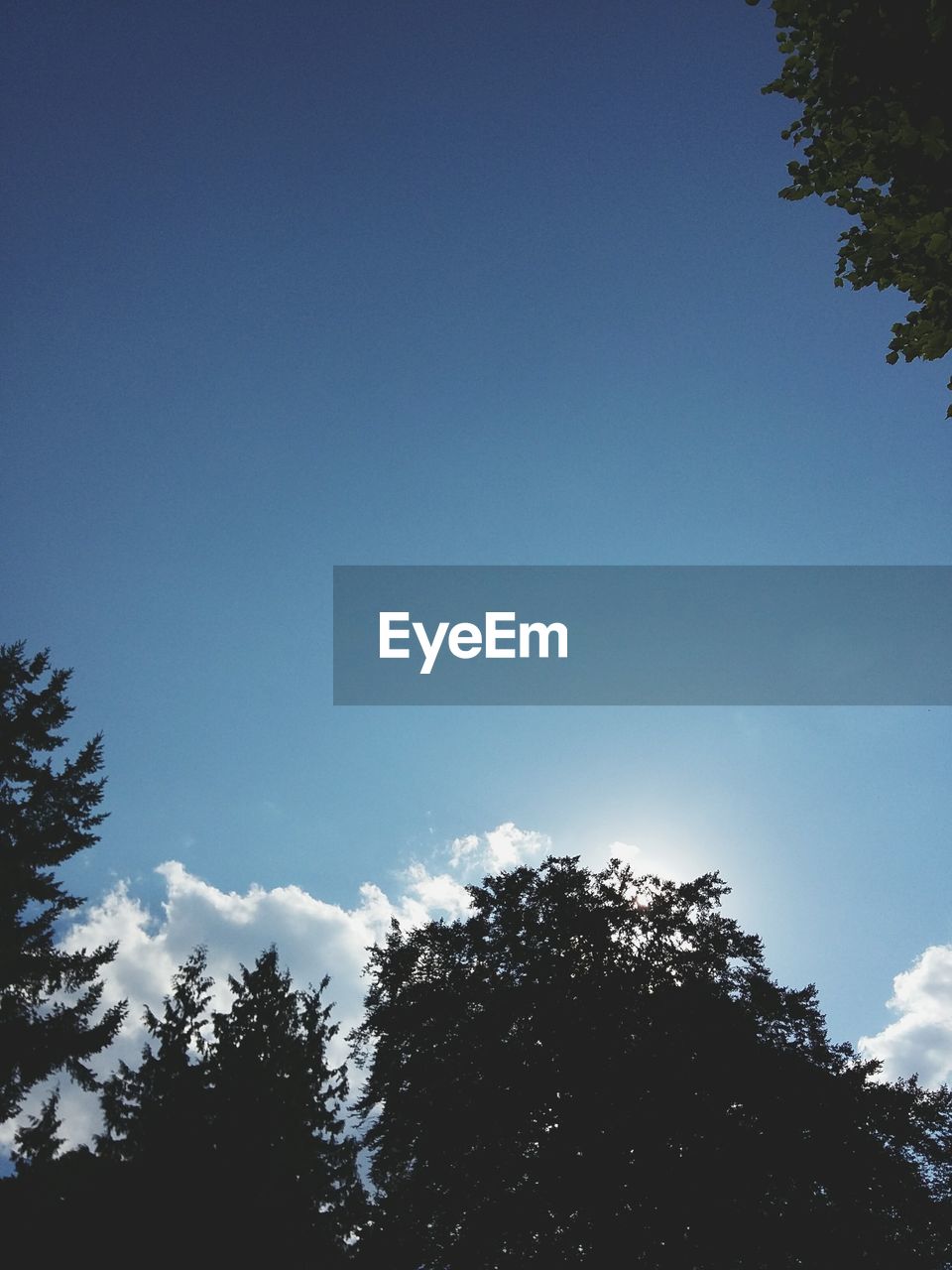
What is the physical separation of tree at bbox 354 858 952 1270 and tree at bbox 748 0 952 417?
2043cm

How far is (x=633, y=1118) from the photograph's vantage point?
18.2 m

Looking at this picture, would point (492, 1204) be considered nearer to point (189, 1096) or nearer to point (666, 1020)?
point (666, 1020)

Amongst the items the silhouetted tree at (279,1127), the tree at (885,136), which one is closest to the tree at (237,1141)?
the silhouetted tree at (279,1127)

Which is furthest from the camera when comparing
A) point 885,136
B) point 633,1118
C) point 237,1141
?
point 633,1118

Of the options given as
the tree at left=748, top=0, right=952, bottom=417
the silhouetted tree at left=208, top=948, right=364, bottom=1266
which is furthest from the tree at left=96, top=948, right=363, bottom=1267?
the tree at left=748, top=0, right=952, bottom=417

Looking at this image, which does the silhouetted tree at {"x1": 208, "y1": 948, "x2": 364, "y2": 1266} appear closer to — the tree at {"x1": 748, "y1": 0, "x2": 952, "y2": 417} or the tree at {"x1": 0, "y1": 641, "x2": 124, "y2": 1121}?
the tree at {"x1": 0, "y1": 641, "x2": 124, "y2": 1121}

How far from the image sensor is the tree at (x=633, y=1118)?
56.5 feet

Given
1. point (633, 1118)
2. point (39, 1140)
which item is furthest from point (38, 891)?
point (633, 1118)

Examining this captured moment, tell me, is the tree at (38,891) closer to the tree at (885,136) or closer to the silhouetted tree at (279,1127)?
the silhouetted tree at (279,1127)

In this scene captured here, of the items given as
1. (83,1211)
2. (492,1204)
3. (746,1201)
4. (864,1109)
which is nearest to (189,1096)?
(83,1211)

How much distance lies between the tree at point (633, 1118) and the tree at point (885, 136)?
20.4 meters

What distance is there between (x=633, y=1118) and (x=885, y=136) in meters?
22.9

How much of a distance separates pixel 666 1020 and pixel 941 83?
22620 mm

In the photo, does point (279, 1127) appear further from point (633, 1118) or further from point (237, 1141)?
point (633, 1118)
